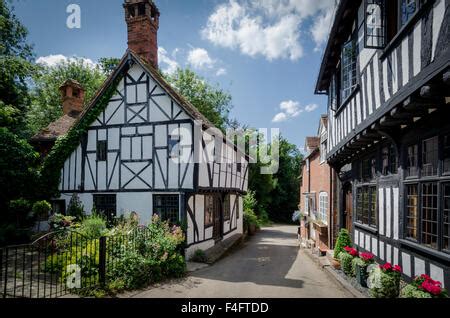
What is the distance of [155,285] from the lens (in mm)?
8477

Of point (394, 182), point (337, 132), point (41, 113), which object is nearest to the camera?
point (394, 182)

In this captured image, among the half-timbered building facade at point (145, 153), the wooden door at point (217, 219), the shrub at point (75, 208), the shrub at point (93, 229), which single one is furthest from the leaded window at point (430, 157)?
the shrub at point (75, 208)

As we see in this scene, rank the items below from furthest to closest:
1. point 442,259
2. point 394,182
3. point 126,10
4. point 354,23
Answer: point 126,10
point 354,23
point 394,182
point 442,259

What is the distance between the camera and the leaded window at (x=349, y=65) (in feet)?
26.8

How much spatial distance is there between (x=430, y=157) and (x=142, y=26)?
553 inches

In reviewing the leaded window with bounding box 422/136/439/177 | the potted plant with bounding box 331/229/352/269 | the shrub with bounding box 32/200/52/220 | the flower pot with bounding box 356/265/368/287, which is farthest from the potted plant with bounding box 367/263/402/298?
the shrub with bounding box 32/200/52/220

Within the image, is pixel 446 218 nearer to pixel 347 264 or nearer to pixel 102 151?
pixel 347 264

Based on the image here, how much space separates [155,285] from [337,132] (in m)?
7.63

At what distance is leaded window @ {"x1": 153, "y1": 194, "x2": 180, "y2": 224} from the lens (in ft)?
39.9

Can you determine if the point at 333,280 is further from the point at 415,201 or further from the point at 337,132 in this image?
the point at 337,132

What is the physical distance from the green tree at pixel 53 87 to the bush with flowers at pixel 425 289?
3047cm

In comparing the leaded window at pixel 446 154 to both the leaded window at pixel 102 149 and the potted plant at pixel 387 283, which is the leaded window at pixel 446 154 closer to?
the potted plant at pixel 387 283
